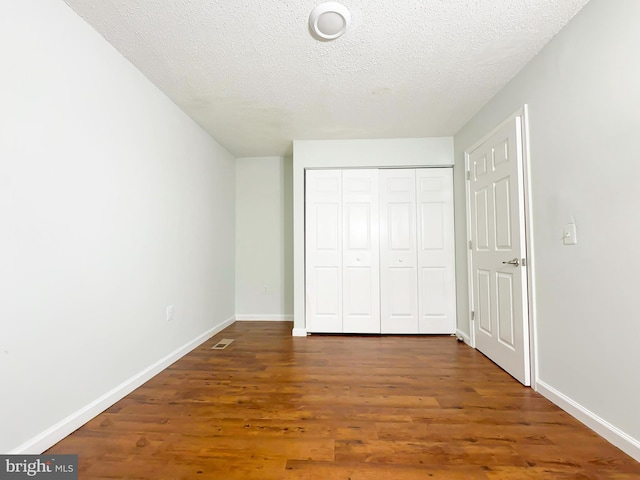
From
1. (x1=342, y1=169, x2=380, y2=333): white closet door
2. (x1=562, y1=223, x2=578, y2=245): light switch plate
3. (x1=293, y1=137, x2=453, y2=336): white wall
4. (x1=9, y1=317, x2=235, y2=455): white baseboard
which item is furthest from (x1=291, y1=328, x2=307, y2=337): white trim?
(x1=562, y1=223, x2=578, y2=245): light switch plate

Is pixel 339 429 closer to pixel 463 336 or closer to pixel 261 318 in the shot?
pixel 463 336

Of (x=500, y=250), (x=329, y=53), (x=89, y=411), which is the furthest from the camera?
(x=500, y=250)

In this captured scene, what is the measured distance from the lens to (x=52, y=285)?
61.6 inches

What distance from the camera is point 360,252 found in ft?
12.1

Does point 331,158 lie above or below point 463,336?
above

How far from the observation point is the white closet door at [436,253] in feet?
11.8

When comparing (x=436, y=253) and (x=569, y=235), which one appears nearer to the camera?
(x=569, y=235)

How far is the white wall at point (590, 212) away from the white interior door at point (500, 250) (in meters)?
0.14

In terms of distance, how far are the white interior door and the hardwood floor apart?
0.28 m

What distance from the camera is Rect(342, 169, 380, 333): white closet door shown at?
12.0 ft

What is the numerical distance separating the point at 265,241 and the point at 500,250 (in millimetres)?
3013

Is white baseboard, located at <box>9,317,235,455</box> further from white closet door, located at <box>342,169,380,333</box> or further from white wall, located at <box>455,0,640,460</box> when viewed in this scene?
white wall, located at <box>455,0,640,460</box>

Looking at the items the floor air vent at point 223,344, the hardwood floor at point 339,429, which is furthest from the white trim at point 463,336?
the floor air vent at point 223,344

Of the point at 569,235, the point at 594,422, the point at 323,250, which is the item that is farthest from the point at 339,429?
the point at 323,250
